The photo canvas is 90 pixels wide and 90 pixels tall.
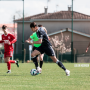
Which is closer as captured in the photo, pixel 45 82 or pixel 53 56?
pixel 45 82

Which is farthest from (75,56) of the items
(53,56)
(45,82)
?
(45,82)

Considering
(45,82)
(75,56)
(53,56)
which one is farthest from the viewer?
(75,56)

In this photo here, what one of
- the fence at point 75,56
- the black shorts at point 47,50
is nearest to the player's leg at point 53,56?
the black shorts at point 47,50

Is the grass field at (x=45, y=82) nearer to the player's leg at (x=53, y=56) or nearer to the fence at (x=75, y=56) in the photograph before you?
the player's leg at (x=53, y=56)

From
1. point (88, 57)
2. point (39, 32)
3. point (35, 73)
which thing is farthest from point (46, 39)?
point (88, 57)

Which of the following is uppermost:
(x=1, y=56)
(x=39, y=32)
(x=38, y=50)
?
(x=39, y=32)

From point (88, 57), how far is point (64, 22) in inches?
574

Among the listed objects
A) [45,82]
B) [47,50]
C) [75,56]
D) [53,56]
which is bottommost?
[75,56]

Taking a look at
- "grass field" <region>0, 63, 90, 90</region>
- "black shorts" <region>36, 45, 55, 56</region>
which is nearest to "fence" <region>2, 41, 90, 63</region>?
"grass field" <region>0, 63, 90, 90</region>

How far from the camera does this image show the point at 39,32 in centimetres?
923

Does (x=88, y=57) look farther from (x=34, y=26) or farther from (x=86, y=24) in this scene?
(x=34, y=26)

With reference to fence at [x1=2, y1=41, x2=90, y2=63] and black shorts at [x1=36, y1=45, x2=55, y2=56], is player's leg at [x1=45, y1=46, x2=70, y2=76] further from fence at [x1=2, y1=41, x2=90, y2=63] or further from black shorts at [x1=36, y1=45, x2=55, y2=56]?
fence at [x1=2, y1=41, x2=90, y2=63]

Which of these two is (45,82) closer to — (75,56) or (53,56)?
(53,56)

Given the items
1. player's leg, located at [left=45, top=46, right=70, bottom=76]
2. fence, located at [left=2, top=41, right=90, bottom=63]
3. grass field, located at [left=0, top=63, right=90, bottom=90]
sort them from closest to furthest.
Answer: grass field, located at [left=0, top=63, right=90, bottom=90], player's leg, located at [left=45, top=46, right=70, bottom=76], fence, located at [left=2, top=41, right=90, bottom=63]
